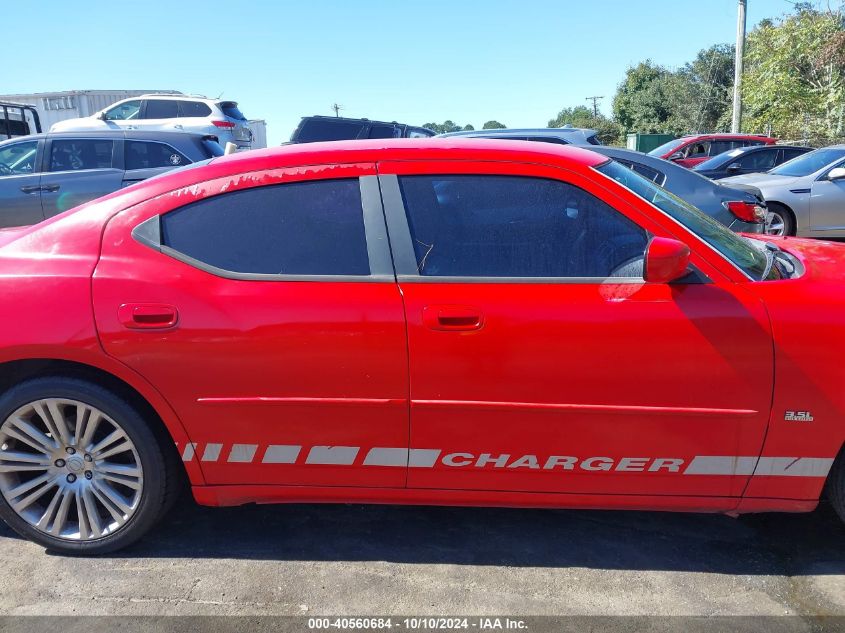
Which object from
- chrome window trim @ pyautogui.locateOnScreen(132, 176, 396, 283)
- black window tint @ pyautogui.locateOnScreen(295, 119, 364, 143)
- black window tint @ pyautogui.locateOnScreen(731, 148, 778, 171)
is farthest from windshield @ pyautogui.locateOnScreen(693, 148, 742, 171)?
chrome window trim @ pyautogui.locateOnScreen(132, 176, 396, 283)

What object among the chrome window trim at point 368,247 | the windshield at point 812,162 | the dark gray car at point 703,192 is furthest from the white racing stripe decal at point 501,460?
the windshield at point 812,162

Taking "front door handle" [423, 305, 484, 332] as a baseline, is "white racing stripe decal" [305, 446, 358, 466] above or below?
below

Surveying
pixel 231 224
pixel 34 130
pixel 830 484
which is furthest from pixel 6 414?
pixel 34 130

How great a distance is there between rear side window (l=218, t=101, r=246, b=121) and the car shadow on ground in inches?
550

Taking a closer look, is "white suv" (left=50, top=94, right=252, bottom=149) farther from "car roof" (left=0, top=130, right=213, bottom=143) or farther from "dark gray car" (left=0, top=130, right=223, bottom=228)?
"dark gray car" (left=0, top=130, right=223, bottom=228)

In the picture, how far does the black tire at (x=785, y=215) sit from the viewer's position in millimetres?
9414

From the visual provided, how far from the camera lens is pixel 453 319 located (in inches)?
97.4

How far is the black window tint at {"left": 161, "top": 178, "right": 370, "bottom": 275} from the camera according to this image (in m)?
2.60

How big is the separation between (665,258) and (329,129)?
10.6 m

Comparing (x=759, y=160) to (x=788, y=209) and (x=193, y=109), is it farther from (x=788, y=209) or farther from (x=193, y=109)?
(x=193, y=109)

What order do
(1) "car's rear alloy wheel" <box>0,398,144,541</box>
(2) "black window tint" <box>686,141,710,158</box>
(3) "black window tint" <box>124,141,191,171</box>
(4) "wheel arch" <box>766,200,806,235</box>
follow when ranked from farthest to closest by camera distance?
(2) "black window tint" <box>686,141,710,158</box> < (4) "wheel arch" <box>766,200,806,235</box> < (3) "black window tint" <box>124,141,191,171</box> < (1) "car's rear alloy wheel" <box>0,398,144,541</box>

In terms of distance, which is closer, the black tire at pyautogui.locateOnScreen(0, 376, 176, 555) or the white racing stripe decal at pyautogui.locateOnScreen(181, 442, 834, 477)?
the white racing stripe decal at pyautogui.locateOnScreen(181, 442, 834, 477)

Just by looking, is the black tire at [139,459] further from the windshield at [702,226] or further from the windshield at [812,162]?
the windshield at [812,162]

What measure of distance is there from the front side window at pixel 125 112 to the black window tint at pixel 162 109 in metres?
0.40
